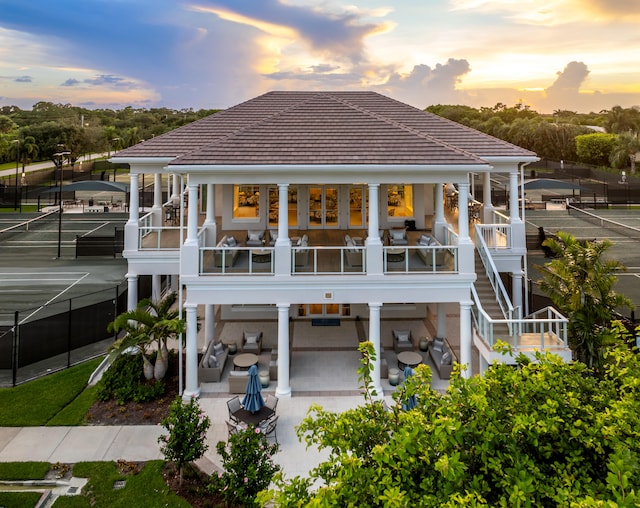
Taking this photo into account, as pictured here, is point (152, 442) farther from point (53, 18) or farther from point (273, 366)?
point (53, 18)

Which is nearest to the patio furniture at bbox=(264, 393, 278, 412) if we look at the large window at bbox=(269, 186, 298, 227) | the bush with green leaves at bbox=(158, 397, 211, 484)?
the bush with green leaves at bbox=(158, 397, 211, 484)

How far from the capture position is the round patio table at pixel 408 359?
14195 millimetres

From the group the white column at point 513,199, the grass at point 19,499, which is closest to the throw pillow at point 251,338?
the grass at point 19,499

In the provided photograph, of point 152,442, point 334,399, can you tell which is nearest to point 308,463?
point 334,399

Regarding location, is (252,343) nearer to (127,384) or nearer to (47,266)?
(127,384)

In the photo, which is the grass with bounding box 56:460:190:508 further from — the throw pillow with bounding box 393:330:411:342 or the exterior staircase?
the exterior staircase

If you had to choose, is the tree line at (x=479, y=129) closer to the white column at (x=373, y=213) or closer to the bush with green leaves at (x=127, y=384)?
the bush with green leaves at (x=127, y=384)

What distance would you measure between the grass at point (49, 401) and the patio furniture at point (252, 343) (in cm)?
516

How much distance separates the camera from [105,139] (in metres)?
105

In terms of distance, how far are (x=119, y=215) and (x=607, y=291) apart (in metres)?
46.7

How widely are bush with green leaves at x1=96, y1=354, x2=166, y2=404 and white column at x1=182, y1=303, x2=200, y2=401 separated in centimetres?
94

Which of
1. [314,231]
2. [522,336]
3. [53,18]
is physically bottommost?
[522,336]

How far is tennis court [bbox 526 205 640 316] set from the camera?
87.2 ft

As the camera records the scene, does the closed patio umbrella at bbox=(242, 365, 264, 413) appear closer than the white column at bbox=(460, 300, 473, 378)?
Yes
